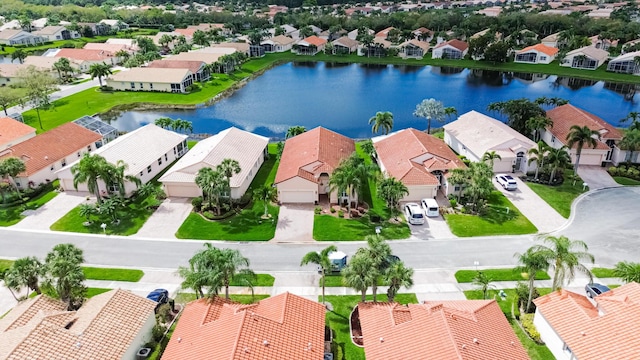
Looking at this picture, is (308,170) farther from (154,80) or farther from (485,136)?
(154,80)

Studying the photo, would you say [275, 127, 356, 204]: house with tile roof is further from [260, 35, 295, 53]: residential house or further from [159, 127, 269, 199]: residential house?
[260, 35, 295, 53]: residential house

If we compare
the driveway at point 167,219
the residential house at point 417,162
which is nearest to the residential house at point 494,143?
the residential house at point 417,162

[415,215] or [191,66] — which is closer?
[415,215]

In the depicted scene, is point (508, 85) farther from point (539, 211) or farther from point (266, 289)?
point (266, 289)

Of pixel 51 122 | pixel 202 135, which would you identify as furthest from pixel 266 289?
pixel 51 122

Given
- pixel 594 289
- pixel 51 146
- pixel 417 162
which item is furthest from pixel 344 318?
pixel 51 146

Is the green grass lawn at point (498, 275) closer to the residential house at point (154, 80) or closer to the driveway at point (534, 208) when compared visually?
the driveway at point (534, 208)

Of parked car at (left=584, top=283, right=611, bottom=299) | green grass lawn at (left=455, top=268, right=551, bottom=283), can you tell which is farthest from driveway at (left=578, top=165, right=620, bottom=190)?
green grass lawn at (left=455, top=268, right=551, bottom=283)

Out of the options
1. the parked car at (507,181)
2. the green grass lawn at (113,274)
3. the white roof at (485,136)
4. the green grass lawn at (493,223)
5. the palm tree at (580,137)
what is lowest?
the green grass lawn at (113,274)
